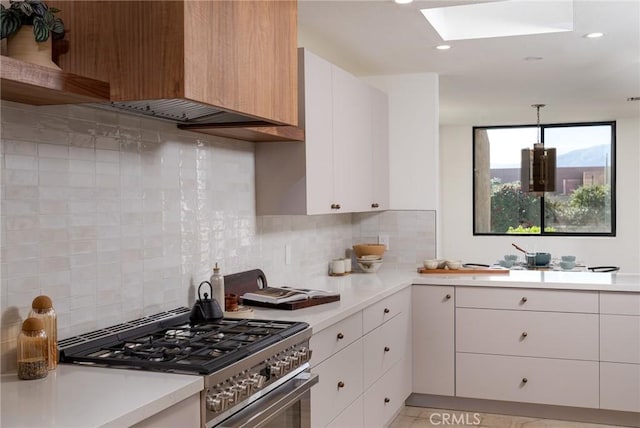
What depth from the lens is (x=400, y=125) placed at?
201 inches

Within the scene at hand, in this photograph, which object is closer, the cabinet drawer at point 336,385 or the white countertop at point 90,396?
the white countertop at point 90,396

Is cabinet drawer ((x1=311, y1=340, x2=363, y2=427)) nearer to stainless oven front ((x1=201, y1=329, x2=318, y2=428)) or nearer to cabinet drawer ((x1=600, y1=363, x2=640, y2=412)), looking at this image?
stainless oven front ((x1=201, y1=329, x2=318, y2=428))

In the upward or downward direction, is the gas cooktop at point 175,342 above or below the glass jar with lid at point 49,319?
below

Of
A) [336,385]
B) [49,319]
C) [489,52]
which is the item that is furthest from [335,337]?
[489,52]

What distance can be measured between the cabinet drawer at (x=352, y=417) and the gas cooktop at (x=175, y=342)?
2.28ft

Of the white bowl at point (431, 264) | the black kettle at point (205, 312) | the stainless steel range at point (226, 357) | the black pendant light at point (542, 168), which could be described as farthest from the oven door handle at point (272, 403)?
the black pendant light at point (542, 168)

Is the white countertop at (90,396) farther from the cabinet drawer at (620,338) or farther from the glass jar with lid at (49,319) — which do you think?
the cabinet drawer at (620,338)

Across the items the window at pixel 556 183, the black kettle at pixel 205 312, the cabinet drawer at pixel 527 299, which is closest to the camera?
the black kettle at pixel 205 312

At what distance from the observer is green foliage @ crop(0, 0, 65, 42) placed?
183 cm

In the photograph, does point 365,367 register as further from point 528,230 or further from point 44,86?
point 528,230

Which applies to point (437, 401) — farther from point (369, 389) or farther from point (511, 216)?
point (511, 216)

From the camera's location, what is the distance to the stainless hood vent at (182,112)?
224 cm

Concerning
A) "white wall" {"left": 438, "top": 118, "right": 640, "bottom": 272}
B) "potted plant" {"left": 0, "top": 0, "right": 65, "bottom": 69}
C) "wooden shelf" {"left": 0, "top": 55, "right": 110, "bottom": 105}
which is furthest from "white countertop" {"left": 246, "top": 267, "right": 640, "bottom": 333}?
"white wall" {"left": 438, "top": 118, "right": 640, "bottom": 272}

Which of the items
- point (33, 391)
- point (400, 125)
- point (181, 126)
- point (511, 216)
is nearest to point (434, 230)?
point (400, 125)
